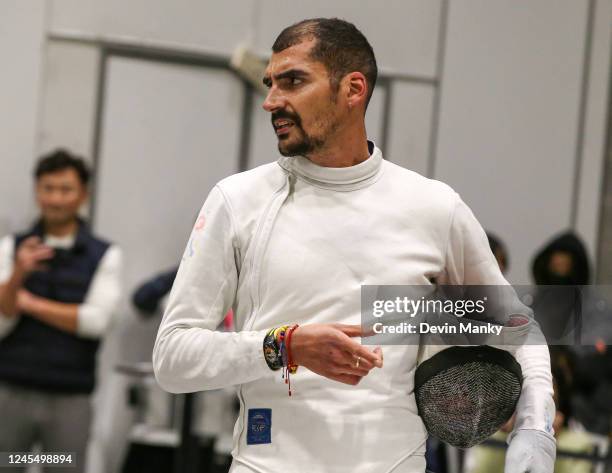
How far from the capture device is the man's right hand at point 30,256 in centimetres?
303

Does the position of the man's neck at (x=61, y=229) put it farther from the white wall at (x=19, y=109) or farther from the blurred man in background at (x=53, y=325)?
the white wall at (x=19, y=109)

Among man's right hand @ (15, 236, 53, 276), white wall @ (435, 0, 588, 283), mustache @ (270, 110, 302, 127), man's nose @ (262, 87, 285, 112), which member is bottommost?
man's right hand @ (15, 236, 53, 276)

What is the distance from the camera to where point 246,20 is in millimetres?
3264

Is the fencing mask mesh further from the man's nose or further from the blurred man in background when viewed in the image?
the blurred man in background

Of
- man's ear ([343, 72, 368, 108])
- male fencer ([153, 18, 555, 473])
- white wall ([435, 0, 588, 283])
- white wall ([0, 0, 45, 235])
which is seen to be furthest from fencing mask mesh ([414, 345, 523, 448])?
white wall ([0, 0, 45, 235])

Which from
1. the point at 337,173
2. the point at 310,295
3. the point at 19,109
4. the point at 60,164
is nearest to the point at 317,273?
the point at 310,295

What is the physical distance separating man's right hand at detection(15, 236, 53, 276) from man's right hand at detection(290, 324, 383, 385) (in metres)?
1.68

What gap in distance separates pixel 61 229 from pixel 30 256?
0.27 m

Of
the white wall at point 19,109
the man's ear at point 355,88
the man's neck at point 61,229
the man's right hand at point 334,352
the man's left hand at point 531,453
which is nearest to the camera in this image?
the man's right hand at point 334,352

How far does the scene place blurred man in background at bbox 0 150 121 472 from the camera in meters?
3.06

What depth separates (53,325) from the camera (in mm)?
3129

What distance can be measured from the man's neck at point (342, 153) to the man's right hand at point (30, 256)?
151 cm

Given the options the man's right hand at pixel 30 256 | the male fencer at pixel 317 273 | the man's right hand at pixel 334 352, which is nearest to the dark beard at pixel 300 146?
the male fencer at pixel 317 273

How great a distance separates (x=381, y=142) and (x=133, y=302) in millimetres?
1180
